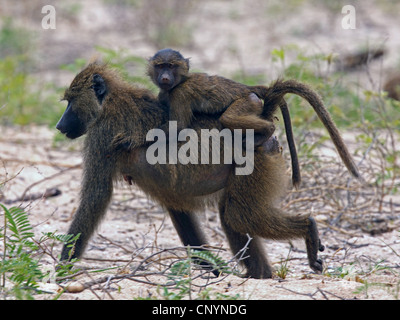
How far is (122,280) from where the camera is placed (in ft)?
11.3

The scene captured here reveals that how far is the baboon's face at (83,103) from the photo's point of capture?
13.5ft

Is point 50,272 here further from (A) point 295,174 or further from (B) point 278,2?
(B) point 278,2

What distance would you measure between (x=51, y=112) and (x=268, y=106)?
451 centimetres

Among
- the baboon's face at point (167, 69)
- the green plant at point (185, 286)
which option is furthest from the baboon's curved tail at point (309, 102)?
the green plant at point (185, 286)

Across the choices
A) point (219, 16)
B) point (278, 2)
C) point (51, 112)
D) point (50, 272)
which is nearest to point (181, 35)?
point (219, 16)

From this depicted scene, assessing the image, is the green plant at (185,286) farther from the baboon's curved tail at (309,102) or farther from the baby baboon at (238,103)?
the baboon's curved tail at (309,102)

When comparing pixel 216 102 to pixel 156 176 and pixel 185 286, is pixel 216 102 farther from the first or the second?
pixel 185 286

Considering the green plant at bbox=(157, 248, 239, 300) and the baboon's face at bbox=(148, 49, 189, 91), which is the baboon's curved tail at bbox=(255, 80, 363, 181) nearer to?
the baboon's face at bbox=(148, 49, 189, 91)

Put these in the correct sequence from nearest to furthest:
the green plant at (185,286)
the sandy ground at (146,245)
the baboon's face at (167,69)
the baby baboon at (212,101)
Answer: the green plant at (185,286) → the sandy ground at (146,245) → the baby baboon at (212,101) → the baboon's face at (167,69)

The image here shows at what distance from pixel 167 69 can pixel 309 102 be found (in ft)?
3.34

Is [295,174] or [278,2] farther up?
[278,2]

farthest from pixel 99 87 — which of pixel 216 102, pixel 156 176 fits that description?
pixel 216 102

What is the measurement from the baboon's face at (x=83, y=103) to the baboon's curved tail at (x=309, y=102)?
109 cm

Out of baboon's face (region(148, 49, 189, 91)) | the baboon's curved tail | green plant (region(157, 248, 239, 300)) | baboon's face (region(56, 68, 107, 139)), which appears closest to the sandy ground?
green plant (region(157, 248, 239, 300))
